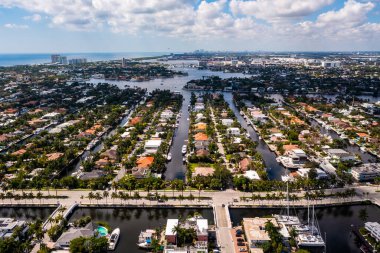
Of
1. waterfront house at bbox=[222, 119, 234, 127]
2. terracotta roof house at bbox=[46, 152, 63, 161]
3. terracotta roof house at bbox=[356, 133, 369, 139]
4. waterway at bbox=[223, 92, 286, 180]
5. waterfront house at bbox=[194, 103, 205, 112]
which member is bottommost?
waterway at bbox=[223, 92, 286, 180]

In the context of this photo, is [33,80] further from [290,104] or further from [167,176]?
[167,176]

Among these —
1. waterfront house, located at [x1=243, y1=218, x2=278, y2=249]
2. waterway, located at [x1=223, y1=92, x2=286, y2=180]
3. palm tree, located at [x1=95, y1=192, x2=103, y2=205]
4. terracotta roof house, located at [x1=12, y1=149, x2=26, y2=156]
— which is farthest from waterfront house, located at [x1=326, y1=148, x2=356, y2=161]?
terracotta roof house, located at [x1=12, y1=149, x2=26, y2=156]

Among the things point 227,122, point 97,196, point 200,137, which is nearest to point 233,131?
point 227,122

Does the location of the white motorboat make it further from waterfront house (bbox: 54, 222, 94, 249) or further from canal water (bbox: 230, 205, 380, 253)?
waterfront house (bbox: 54, 222, 94, 249)

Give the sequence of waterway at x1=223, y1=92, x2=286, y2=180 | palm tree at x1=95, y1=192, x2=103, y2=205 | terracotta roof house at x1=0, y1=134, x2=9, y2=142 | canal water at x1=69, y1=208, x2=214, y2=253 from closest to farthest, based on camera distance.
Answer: canal water at x1=69, y1=208, x2=214, y2=253
palm tree at x1=95, y1=192, x2=103, y2=205
waterway at x1=223, y1=92, x2=286, y2=180
terracotta roof house at x1=0, y1=134, x2=9, y2=142

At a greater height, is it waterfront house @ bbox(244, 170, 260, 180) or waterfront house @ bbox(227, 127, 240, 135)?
waterfront house @ bbox(227, 127, 240, 135)

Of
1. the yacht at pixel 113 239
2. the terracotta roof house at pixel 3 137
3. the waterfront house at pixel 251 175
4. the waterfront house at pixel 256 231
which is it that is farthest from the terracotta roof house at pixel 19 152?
the waterfront house at pixel 256 231

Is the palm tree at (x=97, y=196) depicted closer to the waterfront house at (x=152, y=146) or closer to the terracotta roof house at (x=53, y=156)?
the terracotta roof house at (x=53, y=156)
